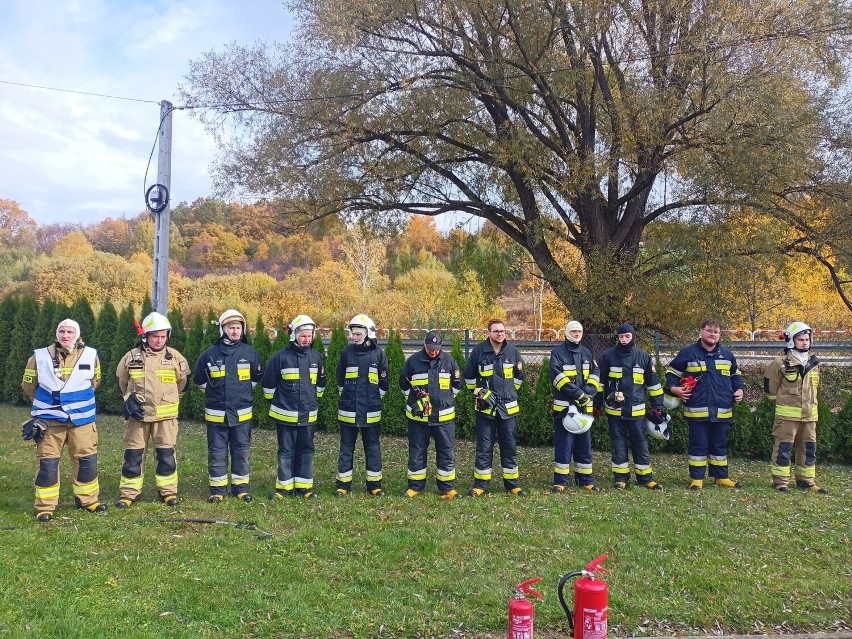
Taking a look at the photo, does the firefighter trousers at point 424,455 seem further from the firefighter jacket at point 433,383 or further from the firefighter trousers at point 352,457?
the firefighter trousers at point 352,457

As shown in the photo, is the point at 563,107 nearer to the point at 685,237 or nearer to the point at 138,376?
the point at 685,237

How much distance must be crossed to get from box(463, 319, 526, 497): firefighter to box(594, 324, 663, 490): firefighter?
1.31m

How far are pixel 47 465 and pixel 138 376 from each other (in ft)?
4.08

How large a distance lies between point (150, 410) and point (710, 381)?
689 centimetres

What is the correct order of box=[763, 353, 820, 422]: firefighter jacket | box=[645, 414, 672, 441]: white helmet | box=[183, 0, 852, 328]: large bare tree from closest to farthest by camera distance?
box=[763, 353, 820, 422]: firefighter jacket → box=[645, 414, 672, 441]: white helmet → box=[183, 0, 852, 328]: large bare tree

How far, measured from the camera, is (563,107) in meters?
13.0

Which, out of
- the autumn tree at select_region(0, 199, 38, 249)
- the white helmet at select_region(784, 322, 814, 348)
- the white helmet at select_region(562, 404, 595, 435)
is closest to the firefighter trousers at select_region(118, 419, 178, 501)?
the white helmet at select_region(562, 404, 595, 435)

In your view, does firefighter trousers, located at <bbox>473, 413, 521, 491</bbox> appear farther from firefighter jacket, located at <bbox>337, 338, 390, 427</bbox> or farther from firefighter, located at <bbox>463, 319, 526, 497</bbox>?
firefighter jacket, located at <bbox>337, 338, 390, 427</bbox>

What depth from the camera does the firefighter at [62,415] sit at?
21.7 ft

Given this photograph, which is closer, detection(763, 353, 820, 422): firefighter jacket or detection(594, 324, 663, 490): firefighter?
detection(763, 353, 820, 422): firefighter jacket

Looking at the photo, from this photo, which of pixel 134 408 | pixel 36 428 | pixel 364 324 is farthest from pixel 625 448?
pixel 36 428

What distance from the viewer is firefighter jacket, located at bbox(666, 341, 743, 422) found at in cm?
830

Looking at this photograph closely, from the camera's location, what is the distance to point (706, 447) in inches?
330

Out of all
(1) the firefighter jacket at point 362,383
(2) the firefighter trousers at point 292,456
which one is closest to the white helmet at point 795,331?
(1) the firefighter jacket at point 362,383
